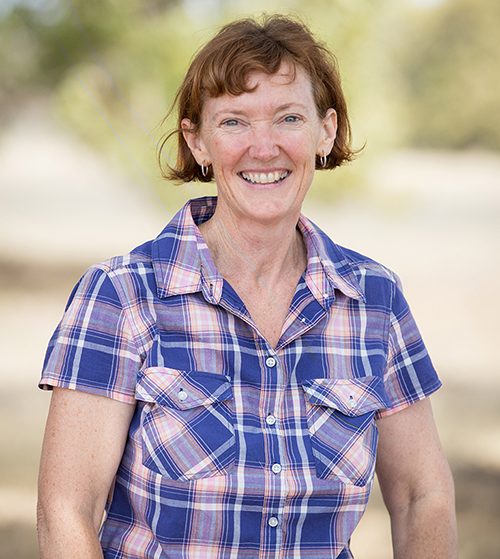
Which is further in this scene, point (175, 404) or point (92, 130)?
point (92, 130)

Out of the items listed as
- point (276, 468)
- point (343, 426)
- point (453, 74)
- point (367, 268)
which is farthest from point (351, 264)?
point (453, 74)

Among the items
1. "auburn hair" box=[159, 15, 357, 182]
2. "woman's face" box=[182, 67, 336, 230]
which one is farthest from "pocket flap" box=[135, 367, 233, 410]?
"auburn hair" box=[159, 15, 357, 182]

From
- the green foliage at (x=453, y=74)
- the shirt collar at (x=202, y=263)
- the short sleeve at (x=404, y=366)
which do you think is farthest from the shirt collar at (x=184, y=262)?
the green foliage at (x=453, y=74)

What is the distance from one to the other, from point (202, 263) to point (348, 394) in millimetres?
318

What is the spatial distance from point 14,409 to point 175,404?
164 inches

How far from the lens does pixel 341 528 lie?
1162 millimetres

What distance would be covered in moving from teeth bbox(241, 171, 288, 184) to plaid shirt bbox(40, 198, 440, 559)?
136mm

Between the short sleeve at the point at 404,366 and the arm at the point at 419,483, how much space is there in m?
0.02

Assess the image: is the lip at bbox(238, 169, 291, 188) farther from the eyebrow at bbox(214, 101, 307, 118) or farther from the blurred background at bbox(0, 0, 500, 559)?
the blurred background at bbox(0, 0, 500, 559)

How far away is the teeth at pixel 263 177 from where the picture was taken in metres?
→ 1.22

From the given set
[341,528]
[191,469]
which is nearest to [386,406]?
[341,528]

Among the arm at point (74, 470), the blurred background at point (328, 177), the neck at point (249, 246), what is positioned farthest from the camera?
the blurred background at point (328, 177)

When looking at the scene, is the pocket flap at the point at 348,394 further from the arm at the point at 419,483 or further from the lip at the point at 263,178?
the lip at the point at 263,178

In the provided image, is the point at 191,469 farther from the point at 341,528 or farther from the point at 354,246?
the point at 354,246
